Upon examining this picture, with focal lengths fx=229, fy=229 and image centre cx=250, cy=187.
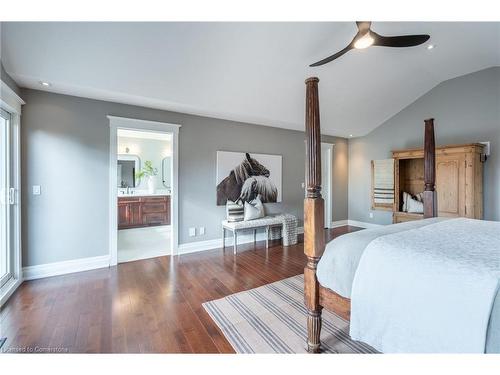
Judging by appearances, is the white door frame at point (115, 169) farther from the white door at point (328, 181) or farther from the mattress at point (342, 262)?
the white door at point (328, 181)

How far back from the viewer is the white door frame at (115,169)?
10.9 ft

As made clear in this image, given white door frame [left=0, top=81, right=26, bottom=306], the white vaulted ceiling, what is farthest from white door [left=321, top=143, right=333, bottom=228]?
white door frame [left=0, top=81, right=26, bottom=306]

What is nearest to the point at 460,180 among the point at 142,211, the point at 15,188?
the point at 15,188

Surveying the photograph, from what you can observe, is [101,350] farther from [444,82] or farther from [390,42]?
[444,82]

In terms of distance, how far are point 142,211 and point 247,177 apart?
309cm

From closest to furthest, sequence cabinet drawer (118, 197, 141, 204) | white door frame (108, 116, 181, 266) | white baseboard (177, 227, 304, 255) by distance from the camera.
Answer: white door frame (108, 116, 181, 266)
white baseboard (177, 227, 304, 255)
cabinet drawer (118, 197, 141, 204)

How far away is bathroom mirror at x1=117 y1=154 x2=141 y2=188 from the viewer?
6.26 m

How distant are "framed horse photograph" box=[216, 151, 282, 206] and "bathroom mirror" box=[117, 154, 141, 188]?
3485 mm

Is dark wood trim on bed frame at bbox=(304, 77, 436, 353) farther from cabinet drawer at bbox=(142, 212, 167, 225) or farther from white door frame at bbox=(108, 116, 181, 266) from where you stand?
cabinet drawer at bbox=(142, 212, 167, 225)

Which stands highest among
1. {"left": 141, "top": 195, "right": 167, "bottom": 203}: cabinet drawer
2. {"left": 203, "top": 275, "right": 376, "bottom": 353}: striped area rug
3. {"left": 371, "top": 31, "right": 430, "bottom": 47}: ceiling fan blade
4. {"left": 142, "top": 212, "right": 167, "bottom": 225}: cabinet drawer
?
{"left": 371, "top": 31, "right": 430, "bottom": 47}: ceiling fan blade

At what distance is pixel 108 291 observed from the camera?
8.39 ft

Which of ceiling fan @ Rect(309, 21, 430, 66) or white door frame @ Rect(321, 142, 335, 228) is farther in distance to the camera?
white door frame @ Rect(321, 142, 335, 228)

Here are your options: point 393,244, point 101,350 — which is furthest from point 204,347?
point 393,244

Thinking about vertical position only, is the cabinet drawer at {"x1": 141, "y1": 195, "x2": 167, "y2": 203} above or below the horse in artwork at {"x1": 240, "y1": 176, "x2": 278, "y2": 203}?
below
